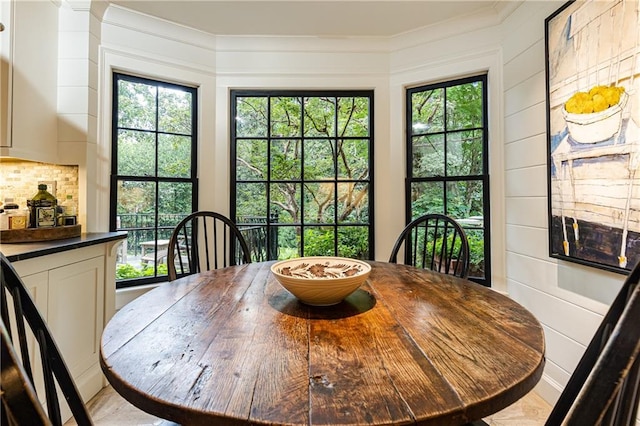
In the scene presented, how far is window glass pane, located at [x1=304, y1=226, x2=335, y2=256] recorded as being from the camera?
2891 millimetres

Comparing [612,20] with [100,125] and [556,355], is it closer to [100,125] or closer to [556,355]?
[556,355]

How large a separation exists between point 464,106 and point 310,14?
1.47 metres

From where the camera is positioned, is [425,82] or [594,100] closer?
[594,100]

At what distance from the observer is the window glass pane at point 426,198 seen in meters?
2.67

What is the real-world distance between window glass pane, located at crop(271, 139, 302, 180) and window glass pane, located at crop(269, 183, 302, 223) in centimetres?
9

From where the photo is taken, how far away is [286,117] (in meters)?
2.87

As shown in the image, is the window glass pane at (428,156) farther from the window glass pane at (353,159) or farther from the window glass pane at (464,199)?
the window glass pane at (353,159)

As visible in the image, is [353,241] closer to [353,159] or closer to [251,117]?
[353,159]

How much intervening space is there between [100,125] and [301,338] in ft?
8.02

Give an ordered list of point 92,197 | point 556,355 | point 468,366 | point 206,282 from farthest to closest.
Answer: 1. point 92,197
2. point 556,355
3. point 206,282
4. point 468,366

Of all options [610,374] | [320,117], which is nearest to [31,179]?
[320,117]

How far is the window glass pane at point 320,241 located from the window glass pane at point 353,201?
0.16 meters

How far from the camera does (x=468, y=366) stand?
647 millimetres

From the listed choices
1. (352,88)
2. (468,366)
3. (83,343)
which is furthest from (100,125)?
(468,366)
